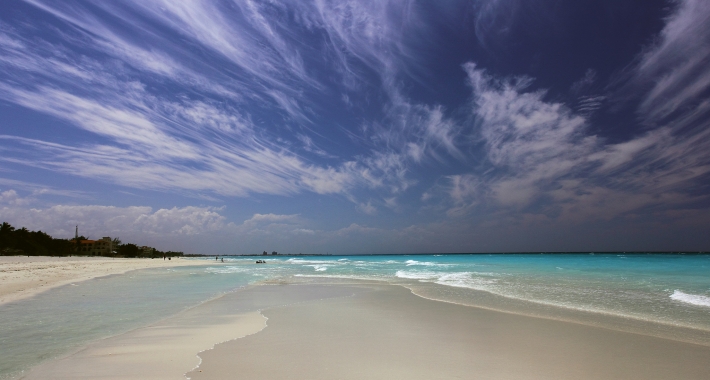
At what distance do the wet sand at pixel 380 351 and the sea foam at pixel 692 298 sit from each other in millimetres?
7115

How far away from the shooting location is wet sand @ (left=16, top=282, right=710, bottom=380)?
16.4 feet

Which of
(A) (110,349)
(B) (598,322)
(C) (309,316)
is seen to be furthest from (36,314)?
(B) (598,322)

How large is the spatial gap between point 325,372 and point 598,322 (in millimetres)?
7638

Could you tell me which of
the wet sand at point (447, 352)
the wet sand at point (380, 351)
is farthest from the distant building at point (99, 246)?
the wet sand at point (447, 352)

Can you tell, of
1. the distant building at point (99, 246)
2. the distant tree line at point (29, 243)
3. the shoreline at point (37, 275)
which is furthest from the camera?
the distant building at point (99, 246)

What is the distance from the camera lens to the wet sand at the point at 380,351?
4.98m

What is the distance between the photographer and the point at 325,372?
4.95 meters

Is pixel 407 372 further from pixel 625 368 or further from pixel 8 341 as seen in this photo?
pixel 8 341

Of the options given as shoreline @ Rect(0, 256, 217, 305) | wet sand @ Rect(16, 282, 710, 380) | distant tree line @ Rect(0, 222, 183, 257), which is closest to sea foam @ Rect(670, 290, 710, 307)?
wet sand @ Rect(16, 282, 710, 380)

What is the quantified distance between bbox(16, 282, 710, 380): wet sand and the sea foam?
23.3ft

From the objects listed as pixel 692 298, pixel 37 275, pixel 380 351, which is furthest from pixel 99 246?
pixel 692 298

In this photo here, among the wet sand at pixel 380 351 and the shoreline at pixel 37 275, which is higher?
the wet sand at pixel 380 351

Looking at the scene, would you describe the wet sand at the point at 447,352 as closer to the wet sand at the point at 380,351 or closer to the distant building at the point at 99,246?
the wet sand at the point at 380,351

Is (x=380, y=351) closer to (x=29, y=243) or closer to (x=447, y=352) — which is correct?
(x=447, y=352)
